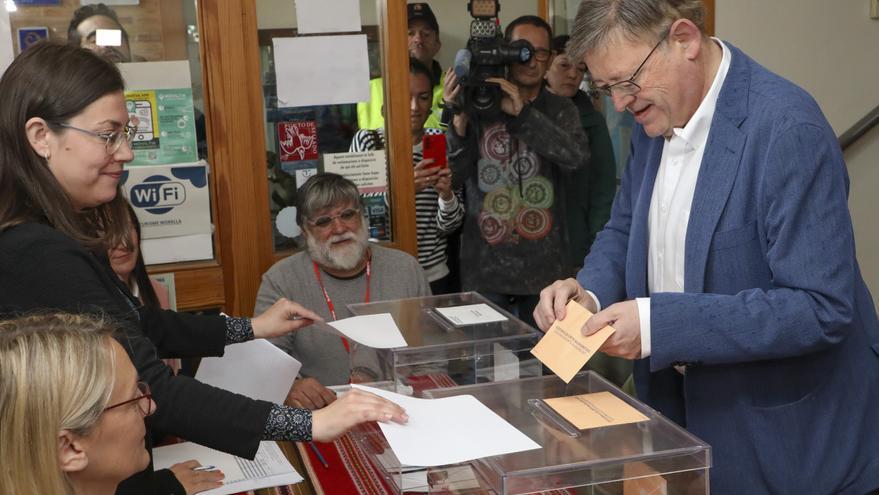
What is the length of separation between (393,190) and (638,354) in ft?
6.67

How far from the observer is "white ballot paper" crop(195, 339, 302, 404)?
7.06ft

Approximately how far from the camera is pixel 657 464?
1320mm

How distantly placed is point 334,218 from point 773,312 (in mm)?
1780

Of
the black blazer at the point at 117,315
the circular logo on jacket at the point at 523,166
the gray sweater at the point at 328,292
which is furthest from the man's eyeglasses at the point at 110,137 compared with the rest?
the circular logo on jacket at the point at 523,166

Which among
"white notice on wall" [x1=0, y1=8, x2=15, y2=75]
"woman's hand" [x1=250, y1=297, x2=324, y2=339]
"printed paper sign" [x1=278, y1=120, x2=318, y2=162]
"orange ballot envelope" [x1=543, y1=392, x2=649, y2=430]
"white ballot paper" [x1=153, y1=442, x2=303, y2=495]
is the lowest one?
"white ballot paper" [x1=153, y1=442, x2=303, y2=495]

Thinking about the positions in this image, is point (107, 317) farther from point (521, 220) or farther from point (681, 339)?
point (521, 220)

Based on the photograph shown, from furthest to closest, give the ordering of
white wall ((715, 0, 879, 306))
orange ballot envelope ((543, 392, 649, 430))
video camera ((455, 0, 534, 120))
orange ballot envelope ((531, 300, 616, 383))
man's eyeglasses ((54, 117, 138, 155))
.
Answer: white wall ((715, 0, 879, 306)) < video camera ((455, 0, 534, 120)) < man's eyeglasses ((54, 117, 138, 155)) < orange ballot envelope ((531, 300, 616, 383)) < orange ballot envelope ((543, 392, 649, 430))

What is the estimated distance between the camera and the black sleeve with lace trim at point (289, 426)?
153cm

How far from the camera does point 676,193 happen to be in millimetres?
1820

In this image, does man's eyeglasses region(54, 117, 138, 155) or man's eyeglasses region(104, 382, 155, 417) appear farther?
man's eyeglasses region(54, 117, 138, 155)

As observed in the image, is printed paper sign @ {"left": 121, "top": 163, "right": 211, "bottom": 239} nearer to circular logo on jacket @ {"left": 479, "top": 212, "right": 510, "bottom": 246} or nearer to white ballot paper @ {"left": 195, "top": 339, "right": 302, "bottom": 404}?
circular logo on jacket @ {"left": 479, "top": 212, "right": 510, "bottom": 246}

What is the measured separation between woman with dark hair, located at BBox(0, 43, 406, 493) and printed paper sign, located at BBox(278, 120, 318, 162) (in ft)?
5.28

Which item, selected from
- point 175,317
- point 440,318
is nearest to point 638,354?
point 440,318

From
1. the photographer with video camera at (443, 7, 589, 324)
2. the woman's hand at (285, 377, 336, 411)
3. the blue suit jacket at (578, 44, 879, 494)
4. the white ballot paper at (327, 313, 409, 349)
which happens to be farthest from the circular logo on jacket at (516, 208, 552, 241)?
the blue suit jacket at (578, 44, 879, 494)
